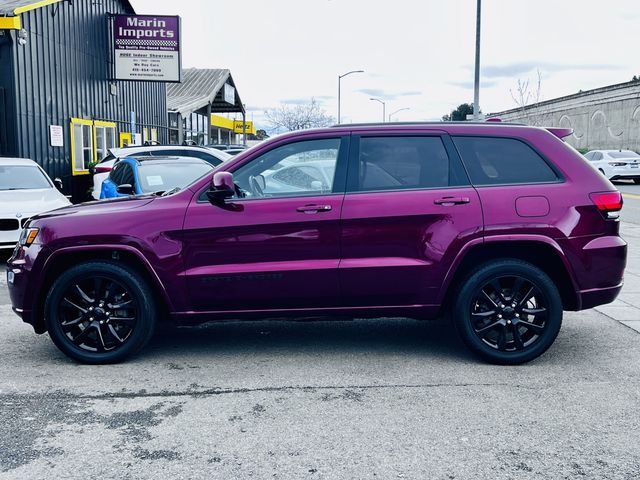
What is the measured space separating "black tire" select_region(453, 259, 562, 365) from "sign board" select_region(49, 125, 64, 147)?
17068mm

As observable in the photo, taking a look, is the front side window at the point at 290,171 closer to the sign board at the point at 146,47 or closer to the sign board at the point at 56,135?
the sign board at the point at 56,135

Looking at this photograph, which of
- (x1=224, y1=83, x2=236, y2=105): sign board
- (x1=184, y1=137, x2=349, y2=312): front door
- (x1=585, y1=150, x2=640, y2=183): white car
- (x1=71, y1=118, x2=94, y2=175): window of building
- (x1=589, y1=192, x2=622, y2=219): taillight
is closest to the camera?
(x1=184, y1=137, x2=349, y2=312): front door

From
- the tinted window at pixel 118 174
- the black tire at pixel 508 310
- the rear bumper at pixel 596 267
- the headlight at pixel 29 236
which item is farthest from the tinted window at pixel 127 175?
the rear bumper at pixel 596 267

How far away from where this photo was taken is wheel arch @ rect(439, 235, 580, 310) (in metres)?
5.22

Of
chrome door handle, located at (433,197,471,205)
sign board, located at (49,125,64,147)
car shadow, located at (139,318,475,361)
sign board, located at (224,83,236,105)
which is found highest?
sign board, located at (224,83,236,105)

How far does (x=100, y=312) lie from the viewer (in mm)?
5316

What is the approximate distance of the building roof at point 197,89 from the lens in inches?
1414

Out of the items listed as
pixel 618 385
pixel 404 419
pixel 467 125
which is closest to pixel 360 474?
Result: pixel 404 419

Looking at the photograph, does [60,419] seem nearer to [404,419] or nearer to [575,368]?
[404,419]

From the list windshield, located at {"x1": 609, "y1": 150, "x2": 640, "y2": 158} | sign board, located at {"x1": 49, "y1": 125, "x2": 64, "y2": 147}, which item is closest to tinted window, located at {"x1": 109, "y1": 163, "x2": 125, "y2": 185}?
sign board, located at {"x1": 49, "y1": 125, "x2": 64, "y2": 147}

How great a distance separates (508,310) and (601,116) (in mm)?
43507

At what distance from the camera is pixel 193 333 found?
20.9ft

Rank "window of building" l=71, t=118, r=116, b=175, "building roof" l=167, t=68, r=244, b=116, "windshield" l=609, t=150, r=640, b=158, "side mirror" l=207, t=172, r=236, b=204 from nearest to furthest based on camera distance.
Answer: "side mirror" l=207, t=172, r=236, b=204 < "window of building" l=71, t=118, r=116, b=175 < "windshield" l=609, t=150, r=640, b=158 < "building roof" l=167, t=68, r=244, b=116

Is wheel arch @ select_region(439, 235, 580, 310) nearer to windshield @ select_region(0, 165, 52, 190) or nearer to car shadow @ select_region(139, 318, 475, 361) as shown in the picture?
car shadow @ select_region(139, 318, 475, 361)
